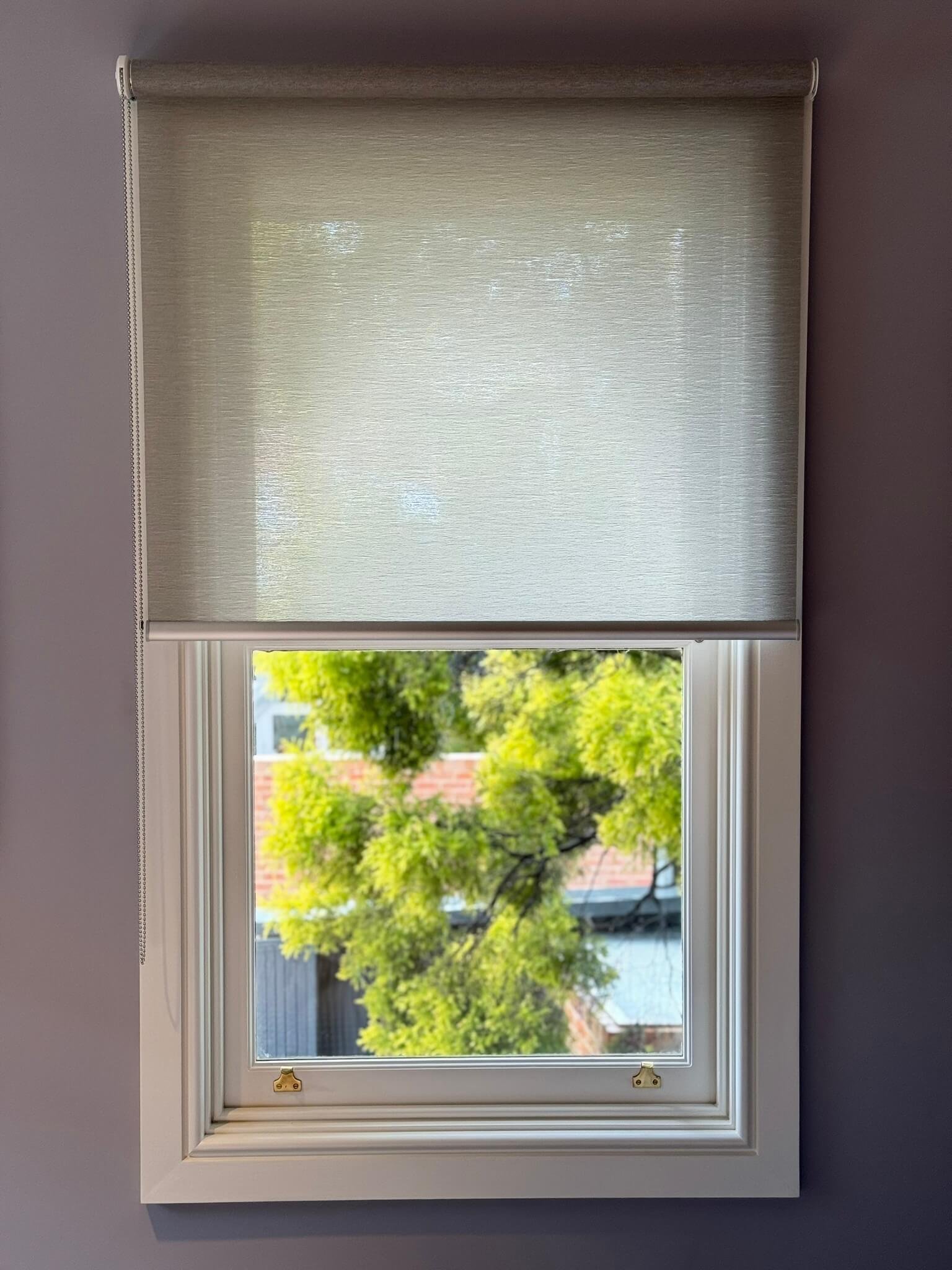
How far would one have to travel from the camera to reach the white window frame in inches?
51.3

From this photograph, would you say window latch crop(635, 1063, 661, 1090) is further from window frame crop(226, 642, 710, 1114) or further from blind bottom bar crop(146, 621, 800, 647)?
blind bottom bar crop(146, 621, 800, 647)

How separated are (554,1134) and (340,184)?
1.27 m

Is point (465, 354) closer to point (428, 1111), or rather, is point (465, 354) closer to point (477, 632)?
point (477, 632)

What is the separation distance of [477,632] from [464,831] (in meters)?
0.40

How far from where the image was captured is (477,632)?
1.27 metres

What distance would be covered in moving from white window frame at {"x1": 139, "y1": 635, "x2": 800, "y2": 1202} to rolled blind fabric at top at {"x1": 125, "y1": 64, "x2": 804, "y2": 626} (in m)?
0.13

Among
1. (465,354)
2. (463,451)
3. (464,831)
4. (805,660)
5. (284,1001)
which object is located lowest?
(284,1001)

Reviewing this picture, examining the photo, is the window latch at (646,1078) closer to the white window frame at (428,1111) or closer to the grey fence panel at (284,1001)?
the white window frame at (428,1111)

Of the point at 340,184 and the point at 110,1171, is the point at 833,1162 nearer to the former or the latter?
the point at 110,1171

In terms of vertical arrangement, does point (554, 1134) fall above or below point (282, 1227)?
above

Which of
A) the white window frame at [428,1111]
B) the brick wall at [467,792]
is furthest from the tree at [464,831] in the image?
the white window frame at [428,1111]

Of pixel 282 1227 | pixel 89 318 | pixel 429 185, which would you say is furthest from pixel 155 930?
pixel 429 185

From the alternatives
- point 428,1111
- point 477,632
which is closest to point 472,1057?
point 428,1111

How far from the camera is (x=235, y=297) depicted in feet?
4.11
